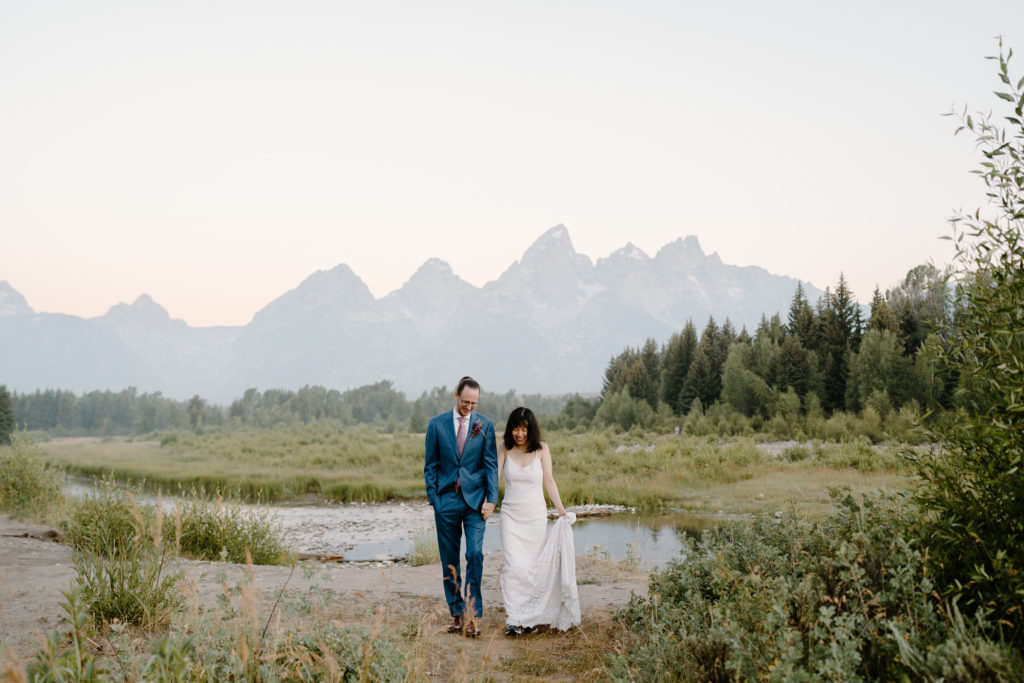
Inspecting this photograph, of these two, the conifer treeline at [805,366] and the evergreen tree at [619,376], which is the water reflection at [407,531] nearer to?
the conifer treeline at [805,366]

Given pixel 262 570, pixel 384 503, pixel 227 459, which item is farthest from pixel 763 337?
pixel 262 570

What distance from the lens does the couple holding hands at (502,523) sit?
242 inches

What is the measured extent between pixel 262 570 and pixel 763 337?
48.5m

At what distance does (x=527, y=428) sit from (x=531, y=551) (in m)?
1.15

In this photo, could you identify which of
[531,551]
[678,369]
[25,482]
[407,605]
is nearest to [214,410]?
[678,369]

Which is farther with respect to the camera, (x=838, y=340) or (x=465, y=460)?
(x=838, y=340)

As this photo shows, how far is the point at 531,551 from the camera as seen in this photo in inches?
249

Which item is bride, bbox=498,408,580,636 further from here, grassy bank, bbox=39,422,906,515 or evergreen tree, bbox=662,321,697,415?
evergreen tree, bbox=662,321,697,415

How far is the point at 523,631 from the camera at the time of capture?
20.4 feet

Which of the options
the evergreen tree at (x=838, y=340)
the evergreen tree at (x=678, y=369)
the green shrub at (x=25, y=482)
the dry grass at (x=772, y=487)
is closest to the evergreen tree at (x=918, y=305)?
the evergreen tree at (x=838, y=340)

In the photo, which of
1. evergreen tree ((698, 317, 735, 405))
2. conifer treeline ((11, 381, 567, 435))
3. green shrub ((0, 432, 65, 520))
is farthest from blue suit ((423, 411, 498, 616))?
conifer treeline ((11, 381, 567, 435))

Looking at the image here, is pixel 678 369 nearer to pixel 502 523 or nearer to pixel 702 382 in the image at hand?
pixel 702 382

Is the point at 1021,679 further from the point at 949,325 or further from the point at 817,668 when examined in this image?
the point at 949,325

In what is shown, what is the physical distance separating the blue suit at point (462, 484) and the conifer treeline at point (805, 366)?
30.0m
